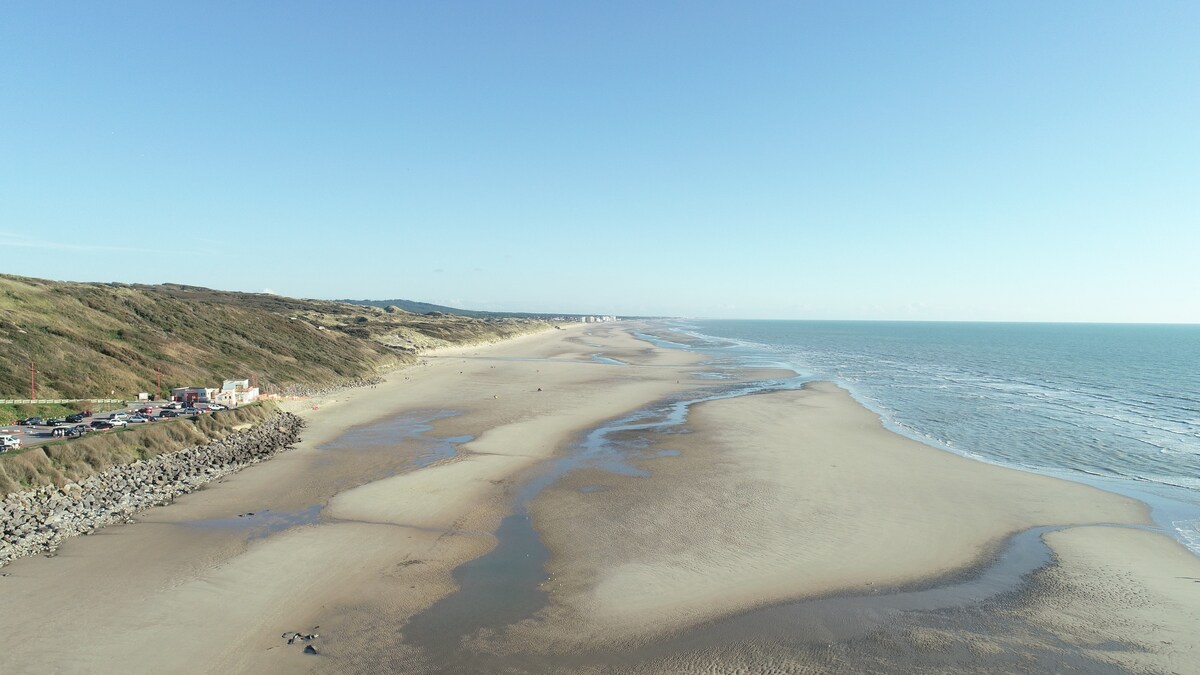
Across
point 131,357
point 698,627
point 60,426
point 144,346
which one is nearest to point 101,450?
point 60,426

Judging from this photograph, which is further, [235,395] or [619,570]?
[235,395]

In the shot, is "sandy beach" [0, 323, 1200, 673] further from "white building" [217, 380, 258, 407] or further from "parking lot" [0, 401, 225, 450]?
"white building" [217, 380, 258, 407]

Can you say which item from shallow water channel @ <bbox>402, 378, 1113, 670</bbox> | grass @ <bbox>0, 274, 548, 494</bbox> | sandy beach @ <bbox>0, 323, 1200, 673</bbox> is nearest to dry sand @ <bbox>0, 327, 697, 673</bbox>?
sandy beach @ <bbox>0, 323, 1200, 673</bbox>

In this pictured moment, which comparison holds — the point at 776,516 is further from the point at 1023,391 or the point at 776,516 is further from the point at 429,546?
the point at 1023,391

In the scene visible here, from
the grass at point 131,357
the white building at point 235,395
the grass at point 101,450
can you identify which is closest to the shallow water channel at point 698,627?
the grass at point 101,450

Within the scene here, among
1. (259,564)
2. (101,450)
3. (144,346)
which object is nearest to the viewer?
(259,564)

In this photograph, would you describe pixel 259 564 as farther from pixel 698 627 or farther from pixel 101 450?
pixel 698 627
